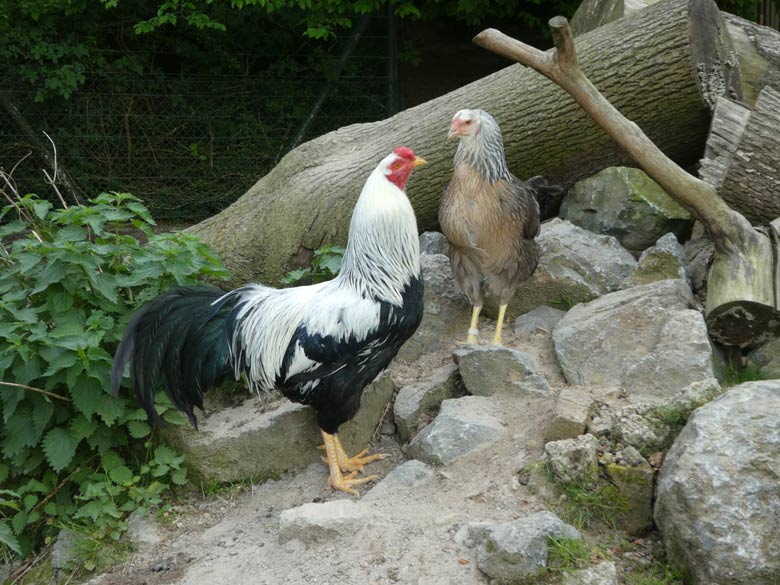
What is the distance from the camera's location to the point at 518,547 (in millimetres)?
3244

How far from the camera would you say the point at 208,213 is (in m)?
9.88

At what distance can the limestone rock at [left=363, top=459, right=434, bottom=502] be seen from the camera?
13.5ft

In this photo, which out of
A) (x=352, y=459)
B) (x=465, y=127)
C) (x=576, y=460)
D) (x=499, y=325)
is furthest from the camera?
(x=499, y=325)

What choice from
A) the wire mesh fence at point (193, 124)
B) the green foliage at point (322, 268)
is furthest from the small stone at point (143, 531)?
the wire mesh fence at point (193, 124)

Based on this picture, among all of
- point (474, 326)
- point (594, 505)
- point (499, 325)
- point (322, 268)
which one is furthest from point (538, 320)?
point (594, 505)

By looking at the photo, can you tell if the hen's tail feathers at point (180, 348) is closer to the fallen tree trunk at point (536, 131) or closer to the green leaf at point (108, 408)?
the green leaf at point (108, 408)

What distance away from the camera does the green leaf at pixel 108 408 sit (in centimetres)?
452

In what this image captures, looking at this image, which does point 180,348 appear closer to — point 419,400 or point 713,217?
point 419,400

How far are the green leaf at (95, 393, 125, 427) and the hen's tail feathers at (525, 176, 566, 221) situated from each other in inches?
122

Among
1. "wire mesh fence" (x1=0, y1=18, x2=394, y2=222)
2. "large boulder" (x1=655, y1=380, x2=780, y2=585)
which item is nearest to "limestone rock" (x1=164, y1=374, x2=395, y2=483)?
"large boulder" (x1=655, y1=380, x2=780, y2=585)

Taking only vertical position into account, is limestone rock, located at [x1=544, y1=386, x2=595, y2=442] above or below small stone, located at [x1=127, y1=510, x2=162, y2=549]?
above

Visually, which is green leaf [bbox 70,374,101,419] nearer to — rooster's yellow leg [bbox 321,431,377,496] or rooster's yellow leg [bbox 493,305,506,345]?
rooster's yellow leg [bbox 321,431,377,496]

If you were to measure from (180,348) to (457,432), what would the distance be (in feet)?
5.17

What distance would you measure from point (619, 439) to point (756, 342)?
1.56 meters
